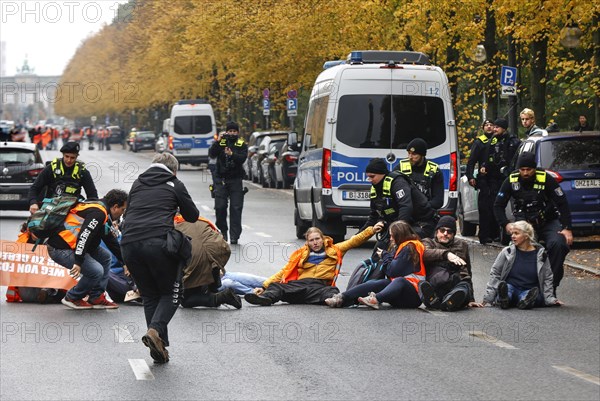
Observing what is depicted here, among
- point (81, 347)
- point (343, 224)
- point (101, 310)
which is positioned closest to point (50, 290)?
point (101, 310)

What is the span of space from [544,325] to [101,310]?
4.19 m

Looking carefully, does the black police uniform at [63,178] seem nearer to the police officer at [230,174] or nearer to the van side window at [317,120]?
the van side window at [317,120]

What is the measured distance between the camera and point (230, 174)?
72.5 feet

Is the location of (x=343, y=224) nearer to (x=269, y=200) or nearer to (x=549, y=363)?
(x=549, y=363)

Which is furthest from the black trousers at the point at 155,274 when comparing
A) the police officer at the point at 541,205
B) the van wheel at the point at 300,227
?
the van wheel at the point at 300,227

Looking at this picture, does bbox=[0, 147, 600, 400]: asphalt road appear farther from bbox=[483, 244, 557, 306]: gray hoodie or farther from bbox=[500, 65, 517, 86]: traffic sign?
bbox=[500, 65, 517, 86]: traffic sign

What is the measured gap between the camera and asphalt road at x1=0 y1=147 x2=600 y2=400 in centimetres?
929

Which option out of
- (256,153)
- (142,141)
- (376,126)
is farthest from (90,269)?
(142,141)

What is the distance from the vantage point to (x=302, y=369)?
33.4 ft

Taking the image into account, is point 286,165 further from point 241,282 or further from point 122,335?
point 122,335

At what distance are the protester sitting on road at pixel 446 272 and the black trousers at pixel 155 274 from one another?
12.4ft

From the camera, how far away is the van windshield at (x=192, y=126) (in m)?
59.8

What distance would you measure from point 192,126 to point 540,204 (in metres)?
45.4

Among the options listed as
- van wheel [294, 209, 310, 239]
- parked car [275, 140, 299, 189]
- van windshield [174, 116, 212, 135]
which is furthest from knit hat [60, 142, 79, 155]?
van windshield [174, 116, 212, 135]
